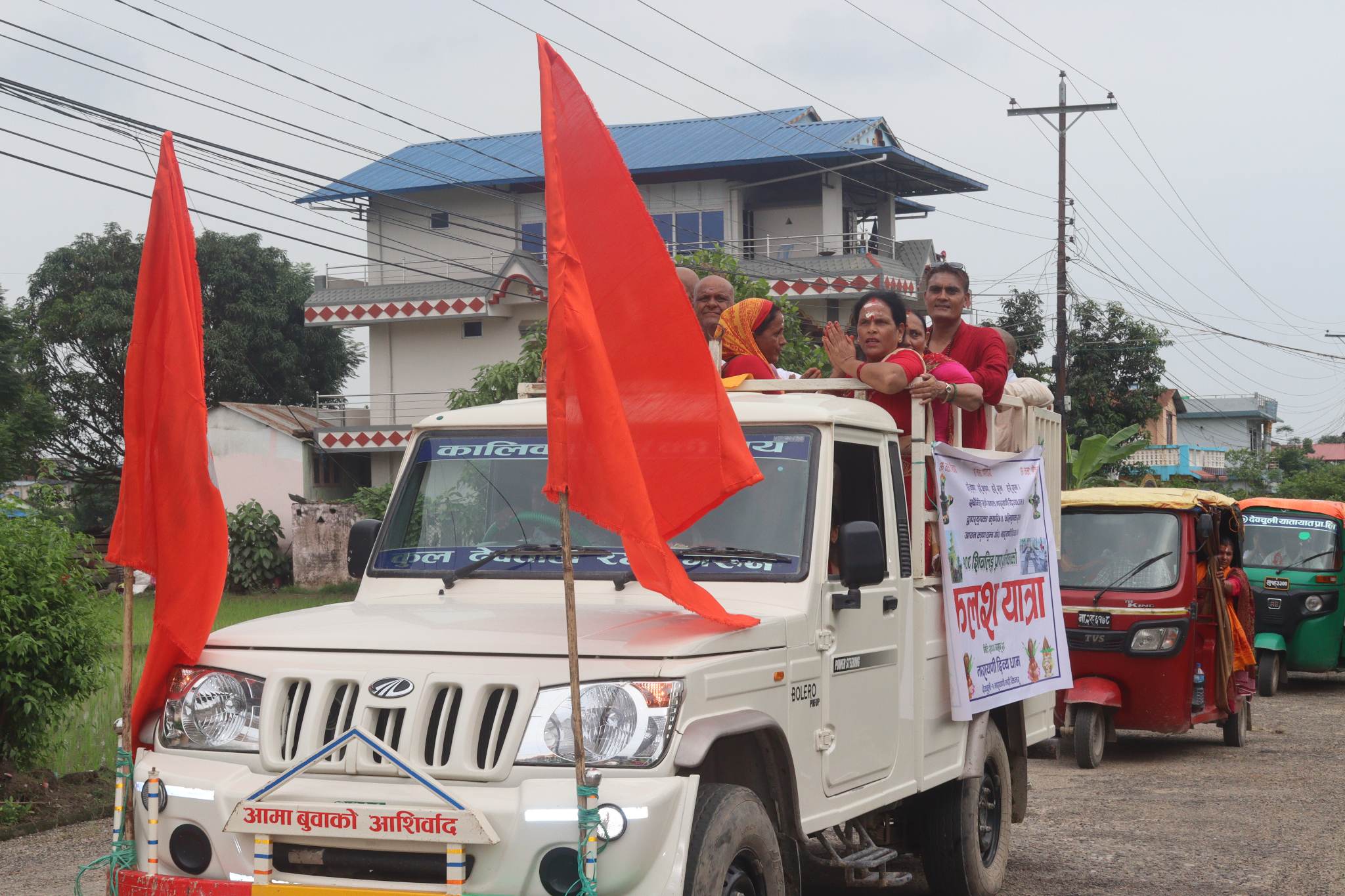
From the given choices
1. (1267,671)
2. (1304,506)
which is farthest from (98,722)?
(1304,506)

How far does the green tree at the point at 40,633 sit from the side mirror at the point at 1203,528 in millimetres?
8661

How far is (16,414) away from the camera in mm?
31453

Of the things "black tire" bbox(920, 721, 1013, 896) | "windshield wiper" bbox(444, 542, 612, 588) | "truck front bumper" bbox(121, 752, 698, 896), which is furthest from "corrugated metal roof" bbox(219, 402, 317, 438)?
"truck front bumper" bbox(121, 752, 698, 896)

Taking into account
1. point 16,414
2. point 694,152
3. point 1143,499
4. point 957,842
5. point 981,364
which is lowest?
point 957,842

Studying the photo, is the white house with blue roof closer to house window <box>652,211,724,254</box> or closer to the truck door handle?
house window <box>652,211,724,254</box>

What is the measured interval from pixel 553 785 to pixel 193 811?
43.8 inches

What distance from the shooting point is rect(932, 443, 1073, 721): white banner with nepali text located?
666 cm

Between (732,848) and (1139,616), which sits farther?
(1139,616)

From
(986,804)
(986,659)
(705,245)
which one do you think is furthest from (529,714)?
(705,245)

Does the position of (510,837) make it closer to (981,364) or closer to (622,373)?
(622,373)

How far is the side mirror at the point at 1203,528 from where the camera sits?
506 inches

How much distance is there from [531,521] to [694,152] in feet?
131

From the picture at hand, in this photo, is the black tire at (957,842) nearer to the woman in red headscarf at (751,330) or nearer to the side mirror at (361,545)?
the woman in red headscarf at (751,330)

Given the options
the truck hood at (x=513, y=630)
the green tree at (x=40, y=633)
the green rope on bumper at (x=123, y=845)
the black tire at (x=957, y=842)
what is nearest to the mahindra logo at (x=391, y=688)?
the truck hood at (x=513, y=630)
